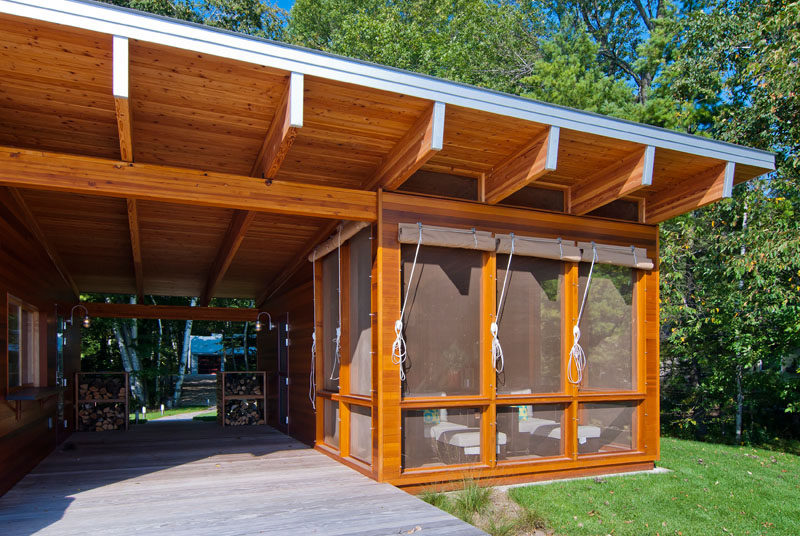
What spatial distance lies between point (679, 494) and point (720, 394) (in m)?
5.55

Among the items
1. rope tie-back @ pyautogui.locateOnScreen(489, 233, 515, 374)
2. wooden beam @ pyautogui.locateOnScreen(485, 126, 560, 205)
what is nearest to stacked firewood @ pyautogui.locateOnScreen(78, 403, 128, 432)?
rope tie-back @ pyautogui.locateOnScreen(489, 233, 515, 374)

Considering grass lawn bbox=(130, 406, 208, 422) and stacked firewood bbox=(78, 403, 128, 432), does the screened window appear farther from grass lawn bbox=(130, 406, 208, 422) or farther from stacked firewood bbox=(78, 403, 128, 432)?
grass lawn bbox=(130, 406, 208, 422)

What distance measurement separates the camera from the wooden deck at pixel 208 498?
3.75 m

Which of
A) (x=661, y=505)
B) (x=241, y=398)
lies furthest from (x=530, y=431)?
(x=241, y=398)

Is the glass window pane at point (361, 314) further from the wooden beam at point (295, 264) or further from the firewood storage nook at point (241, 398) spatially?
the firewood storage nook at point (241, 398)

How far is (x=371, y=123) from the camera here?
4.62 m

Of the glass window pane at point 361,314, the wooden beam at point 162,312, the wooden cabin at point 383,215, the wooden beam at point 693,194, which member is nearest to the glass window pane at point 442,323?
the wooden cabin at point 383,215

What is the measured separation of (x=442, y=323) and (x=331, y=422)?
1962 millimetres

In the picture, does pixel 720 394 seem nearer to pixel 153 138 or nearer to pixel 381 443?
pixel 381 443

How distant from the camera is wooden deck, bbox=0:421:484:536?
375 centimetres

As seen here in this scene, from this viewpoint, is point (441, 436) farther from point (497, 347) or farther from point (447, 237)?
point (447, 237)

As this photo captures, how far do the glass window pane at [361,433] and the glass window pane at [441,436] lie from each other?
0.43m

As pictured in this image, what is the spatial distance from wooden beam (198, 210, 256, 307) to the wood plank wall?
6.44 feet

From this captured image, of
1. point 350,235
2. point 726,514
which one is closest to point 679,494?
point 726,514
